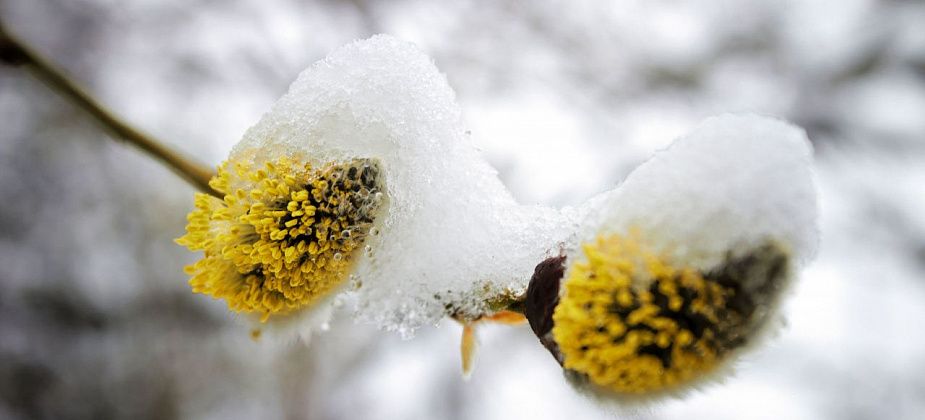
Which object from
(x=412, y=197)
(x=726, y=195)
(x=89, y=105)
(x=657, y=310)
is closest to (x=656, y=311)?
(x=657, y=310)

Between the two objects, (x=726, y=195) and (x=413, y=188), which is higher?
(x=413, y=188)

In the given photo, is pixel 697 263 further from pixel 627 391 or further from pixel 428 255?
pixel 428 255

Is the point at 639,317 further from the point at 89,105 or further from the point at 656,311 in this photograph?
the point at 89,105

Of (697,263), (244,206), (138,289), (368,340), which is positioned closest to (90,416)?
(138,289)

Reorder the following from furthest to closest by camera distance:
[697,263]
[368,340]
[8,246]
A: [8,246]
[368,340]
[697,263]

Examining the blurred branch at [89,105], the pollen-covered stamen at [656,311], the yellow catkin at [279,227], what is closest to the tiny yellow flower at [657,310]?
the pollen-covered stamen at [656,311]

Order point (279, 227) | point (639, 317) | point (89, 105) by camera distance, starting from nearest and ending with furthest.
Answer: point (639, 317)
point (279, 227)
point (89, 105)
